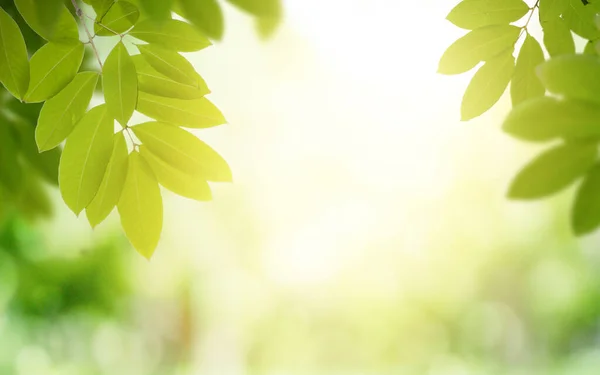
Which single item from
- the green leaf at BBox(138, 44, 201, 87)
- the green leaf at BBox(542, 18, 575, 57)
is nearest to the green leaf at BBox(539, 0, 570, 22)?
the green leaf at BBox(542, 18, 575, 57)

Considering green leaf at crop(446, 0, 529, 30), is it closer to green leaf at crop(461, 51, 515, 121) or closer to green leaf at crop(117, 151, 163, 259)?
green leaf at crop(461, 51, 515, 121)

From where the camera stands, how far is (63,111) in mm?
521

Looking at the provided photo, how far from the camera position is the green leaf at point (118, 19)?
504 mm

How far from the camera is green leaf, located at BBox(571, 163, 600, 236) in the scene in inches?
13.4

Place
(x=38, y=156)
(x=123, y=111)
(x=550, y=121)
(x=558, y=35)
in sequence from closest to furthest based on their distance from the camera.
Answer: (x=550, y=121) < (x=123, y=111) < (x=558, y=35) < (x=38, y=156)

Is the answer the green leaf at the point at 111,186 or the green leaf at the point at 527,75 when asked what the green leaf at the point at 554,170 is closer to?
the green leaf at the point at 527,75

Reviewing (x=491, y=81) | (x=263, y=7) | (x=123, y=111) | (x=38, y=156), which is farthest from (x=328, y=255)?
(x=263, y=7)

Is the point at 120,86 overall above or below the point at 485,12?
below

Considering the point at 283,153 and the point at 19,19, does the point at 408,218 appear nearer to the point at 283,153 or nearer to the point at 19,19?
the point at 283,153

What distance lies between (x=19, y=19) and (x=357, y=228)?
536cm

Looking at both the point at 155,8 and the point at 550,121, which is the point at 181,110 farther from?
the point at 550,121

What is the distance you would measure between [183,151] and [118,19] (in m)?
0.13

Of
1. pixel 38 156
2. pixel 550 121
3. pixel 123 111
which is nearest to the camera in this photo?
pixel 550 121

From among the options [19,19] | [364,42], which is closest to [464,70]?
[19,19]
